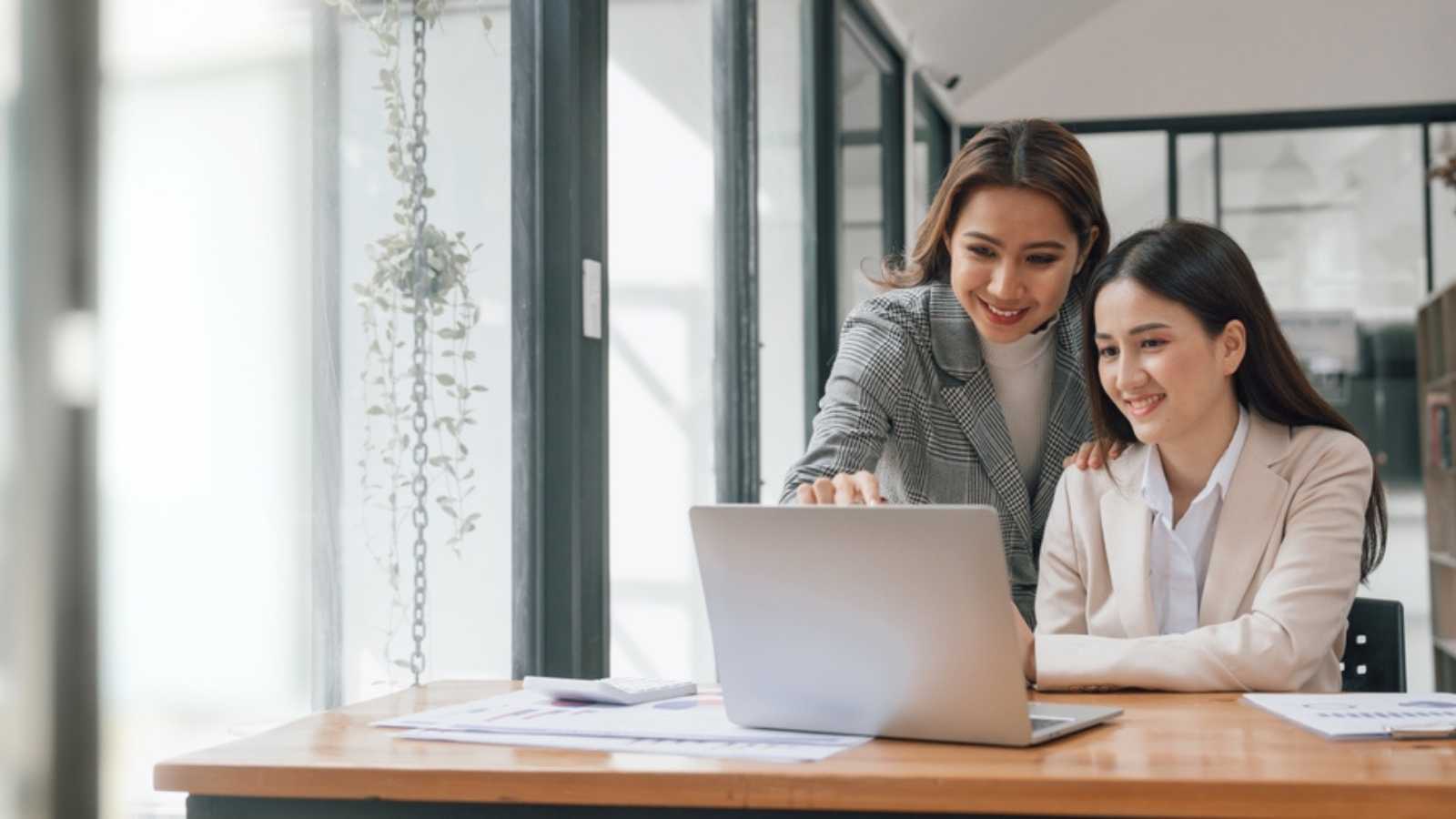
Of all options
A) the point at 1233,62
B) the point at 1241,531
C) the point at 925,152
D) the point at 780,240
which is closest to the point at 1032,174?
the point at 1241,531

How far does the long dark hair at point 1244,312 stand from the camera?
191cm

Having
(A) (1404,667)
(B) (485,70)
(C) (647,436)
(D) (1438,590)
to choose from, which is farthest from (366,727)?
(D) (1438,590)

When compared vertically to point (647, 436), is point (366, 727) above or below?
below

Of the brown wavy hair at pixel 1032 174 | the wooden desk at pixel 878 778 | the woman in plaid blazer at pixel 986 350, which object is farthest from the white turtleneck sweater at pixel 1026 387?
the wooden desk at pixel 878 778

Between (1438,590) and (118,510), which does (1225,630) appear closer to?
(118,510)

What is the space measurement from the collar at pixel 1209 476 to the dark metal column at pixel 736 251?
153cm

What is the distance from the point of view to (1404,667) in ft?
6.09

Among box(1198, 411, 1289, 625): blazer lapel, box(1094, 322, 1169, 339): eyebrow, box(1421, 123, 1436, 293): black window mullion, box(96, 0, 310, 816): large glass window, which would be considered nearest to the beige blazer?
box(1198, 411, 1289, 625): blazer lapel

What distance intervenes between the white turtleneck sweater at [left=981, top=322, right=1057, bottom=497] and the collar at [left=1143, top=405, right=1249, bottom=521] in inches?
12.5

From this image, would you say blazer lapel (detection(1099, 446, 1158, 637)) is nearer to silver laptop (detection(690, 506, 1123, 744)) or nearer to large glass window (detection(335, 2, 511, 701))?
silver laptop (detection(690, 506, 1123, 744))

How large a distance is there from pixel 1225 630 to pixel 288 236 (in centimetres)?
109

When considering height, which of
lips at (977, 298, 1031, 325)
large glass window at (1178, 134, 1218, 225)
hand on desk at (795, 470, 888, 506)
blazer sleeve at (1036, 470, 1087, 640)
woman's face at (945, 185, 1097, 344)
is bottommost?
blazer sleeve at (1036, 470, 1087, 640)

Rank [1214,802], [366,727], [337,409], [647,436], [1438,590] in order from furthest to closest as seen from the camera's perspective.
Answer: [1438,590]
[647,436]
[337,409]
[366,727]
[1214,802]

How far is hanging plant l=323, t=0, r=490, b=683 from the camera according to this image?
190cm
